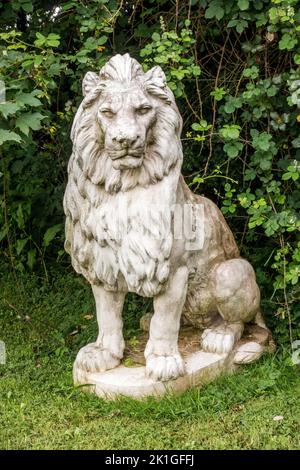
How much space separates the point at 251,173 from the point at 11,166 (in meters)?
2.06

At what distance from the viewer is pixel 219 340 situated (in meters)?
4.09

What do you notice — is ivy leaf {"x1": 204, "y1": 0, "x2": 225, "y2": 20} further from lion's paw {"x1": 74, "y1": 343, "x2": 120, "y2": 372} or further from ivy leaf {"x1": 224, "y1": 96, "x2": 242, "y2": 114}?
lion's paw {"x1": 74, "y1": 343, "x2": 120, "y2": 372}

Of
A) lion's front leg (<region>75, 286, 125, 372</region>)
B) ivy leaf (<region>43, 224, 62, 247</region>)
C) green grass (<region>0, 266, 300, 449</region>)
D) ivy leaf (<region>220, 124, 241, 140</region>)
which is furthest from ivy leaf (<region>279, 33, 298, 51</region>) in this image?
ivy leaf (<region>43, 224, 62, 247</region>)

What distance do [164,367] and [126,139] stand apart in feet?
3.85

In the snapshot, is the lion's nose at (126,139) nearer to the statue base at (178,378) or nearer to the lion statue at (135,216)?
the lion statue at (135,216)

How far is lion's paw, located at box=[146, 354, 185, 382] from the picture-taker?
12.4ft

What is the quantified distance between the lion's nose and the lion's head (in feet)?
0.04

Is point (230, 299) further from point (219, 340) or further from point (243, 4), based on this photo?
point (243, 4)

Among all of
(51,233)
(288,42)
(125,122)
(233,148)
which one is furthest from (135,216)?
(51,233)

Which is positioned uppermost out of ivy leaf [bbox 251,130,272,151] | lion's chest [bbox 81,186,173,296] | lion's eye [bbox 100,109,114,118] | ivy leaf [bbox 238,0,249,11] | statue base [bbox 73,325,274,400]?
ivy leaf [bbox 238,0,249,11]

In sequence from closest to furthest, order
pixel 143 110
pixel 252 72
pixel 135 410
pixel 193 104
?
pixel 143 110
pixel 135 410
pixel 252 72
pixel 193 104

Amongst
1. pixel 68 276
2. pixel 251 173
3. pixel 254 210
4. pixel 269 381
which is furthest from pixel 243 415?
pixel 68 276

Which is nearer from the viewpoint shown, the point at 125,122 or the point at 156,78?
the point at 125,122

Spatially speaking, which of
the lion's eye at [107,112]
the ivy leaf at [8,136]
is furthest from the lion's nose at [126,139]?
the ivy leaf at [8,136]
